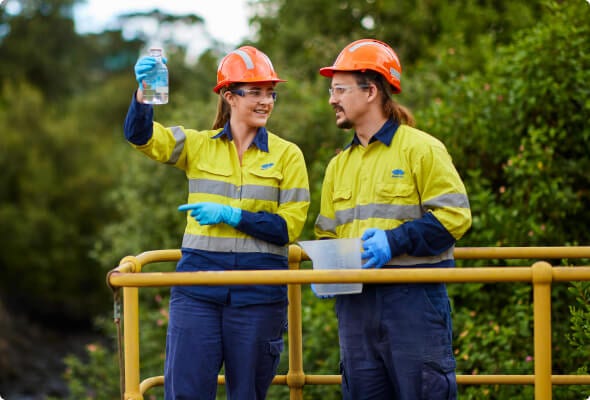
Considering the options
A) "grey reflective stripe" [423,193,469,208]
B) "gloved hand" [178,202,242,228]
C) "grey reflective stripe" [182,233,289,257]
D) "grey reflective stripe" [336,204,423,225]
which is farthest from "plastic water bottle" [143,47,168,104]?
"grey reflective stripe" [423,193,469,208]

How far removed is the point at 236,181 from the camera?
3.58m

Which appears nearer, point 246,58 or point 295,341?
point 246,58

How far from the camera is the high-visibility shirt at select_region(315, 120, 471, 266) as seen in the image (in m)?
3.22

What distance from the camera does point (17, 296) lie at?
18734 millimetres

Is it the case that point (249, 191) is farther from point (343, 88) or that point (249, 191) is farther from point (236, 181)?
point (343, 88)

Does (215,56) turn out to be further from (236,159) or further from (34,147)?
(236,159)

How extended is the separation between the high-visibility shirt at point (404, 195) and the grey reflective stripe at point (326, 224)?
43 mm

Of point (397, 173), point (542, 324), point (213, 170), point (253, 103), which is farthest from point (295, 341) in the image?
point (542, 324)

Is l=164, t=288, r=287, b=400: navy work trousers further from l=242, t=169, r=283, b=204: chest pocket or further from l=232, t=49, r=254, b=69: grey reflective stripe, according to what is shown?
l=232, t=49, r=254, b=69: grey reflective stripe

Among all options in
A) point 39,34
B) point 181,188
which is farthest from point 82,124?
point 181,188

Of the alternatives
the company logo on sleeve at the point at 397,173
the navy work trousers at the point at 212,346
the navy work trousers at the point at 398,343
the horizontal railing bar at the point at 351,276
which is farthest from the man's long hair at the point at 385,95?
the navy work trousers at the point at 212,346

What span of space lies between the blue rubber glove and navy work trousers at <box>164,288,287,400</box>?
550 millimetres

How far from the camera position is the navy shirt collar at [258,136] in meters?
3.62

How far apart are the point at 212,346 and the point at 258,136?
0.93 m
